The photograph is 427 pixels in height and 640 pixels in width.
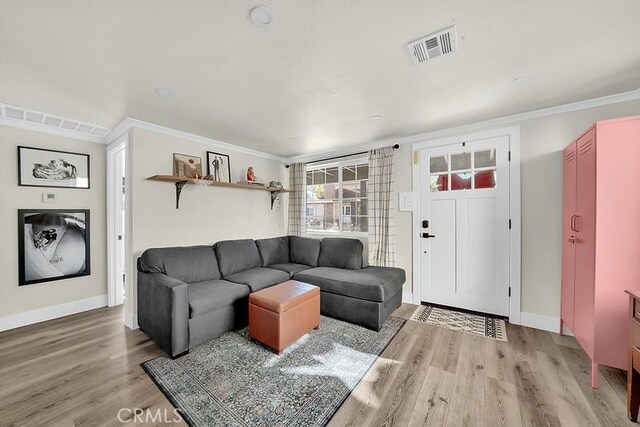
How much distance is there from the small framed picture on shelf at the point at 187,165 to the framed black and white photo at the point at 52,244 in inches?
54.0

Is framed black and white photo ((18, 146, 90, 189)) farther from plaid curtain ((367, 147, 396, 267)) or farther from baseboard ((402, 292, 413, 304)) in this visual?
baseboard ((402, 292, 413, 304))

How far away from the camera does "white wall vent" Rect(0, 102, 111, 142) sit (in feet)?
8.49

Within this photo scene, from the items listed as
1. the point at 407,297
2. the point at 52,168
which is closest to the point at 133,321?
the point at 52,168

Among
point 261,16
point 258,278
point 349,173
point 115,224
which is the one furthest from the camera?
point 349,173

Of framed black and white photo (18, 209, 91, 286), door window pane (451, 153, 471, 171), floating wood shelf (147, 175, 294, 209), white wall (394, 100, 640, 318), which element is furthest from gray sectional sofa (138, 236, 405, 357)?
door window pane (451, 153, 471, 171)

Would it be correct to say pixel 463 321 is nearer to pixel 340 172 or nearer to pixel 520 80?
pixel 520 80

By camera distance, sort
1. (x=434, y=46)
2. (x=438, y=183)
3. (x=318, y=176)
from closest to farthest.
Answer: (x=434, y=46)
(x=438, y=183)
(x=318, y=176)

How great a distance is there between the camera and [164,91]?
2178 millimetres

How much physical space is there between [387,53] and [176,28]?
50.8 inches

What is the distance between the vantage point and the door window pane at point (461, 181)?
3.15 metres

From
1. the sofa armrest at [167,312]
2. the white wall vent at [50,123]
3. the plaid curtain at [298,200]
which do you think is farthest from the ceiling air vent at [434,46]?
the white wall vent at [50,123]

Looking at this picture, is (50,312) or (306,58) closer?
(306,58)

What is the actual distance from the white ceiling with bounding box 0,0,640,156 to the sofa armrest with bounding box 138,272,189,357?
171 cm

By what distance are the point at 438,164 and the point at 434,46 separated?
6.53 ft
